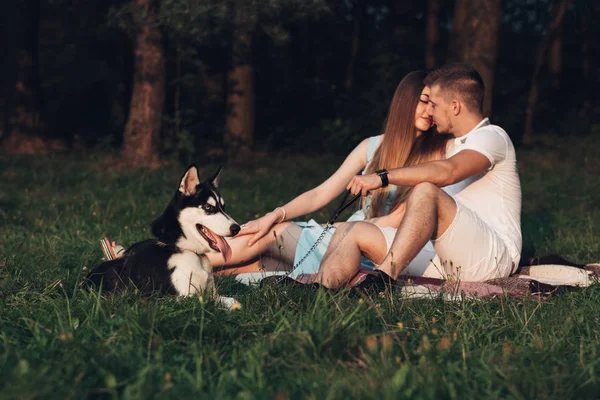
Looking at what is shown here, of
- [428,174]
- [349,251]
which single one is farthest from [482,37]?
[349,251]

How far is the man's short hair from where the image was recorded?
210 inches

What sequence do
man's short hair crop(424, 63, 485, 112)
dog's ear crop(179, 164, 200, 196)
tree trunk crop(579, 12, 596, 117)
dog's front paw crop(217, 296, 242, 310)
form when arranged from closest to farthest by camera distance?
dog's front paw crop(217, 296, 242, 310)
dog's ear crop(179, 164, 200, 196)
man's short hair crop(424, 63, 485, 112)
tree trunk crop(579, 12, 596, 117)

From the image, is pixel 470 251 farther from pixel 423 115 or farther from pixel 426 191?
pixel 423 115

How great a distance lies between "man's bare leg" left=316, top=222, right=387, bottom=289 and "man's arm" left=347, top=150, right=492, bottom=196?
0.33 metres

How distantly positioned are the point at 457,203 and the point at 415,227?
1.33 feet

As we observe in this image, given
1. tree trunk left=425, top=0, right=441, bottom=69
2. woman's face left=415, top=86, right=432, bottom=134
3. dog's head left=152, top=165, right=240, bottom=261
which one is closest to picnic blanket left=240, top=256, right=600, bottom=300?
dog's head left=152, top=165, right=240, bottom=261

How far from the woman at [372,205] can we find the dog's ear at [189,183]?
939 mm

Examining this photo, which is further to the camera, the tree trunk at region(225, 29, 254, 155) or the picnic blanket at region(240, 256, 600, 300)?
the tree trunk at region(225, 29, 254, 155)

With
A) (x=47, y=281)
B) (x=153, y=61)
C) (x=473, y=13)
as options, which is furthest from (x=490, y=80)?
(x=47, y=281)

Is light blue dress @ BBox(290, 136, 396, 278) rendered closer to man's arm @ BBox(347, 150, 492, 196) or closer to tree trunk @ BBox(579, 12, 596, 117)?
man's arm @ BBox(347, 150, 492, 196)

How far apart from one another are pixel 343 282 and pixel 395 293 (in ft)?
1.55

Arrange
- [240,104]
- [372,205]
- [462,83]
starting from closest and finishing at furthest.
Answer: [462,83], [372,205], [240,104]

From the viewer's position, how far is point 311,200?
590 centimetres

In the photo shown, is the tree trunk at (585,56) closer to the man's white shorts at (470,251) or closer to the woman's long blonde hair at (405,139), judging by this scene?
the woman's long blonde hair at (405,139)
